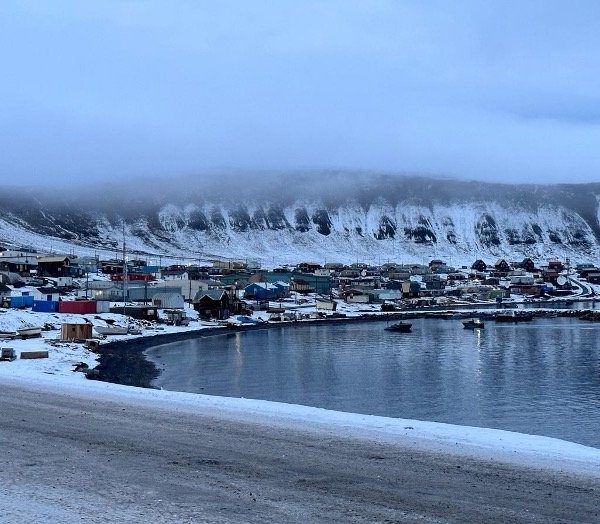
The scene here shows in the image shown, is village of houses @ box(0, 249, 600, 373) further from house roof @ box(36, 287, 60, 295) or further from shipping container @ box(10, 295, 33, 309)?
house roof @ box(36, 287, 60, 295)

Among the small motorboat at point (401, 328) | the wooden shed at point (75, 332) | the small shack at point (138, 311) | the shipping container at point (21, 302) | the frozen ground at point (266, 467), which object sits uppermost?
the frozen ground at point (266, 467)

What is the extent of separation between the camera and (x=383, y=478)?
899cm

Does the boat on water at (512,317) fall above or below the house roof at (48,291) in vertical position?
below

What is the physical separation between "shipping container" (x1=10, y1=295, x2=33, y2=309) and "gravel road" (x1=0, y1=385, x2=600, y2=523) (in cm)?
5324

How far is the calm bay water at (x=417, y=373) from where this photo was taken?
24.1 metres

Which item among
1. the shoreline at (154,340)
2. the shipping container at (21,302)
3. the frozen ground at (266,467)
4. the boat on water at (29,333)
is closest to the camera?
the frozen ground at (266,467)

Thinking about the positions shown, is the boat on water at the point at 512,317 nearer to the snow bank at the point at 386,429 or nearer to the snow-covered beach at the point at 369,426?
the snow-covered beach at the point at 369,426

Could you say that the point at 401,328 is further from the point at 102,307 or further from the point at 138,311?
the point at 102,307

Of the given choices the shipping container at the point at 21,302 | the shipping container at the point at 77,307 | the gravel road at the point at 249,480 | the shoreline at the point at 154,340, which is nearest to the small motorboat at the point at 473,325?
the shoreline at the point at 154,340

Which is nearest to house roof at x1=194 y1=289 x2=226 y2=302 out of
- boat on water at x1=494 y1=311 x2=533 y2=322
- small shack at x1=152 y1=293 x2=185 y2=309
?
small shack at x1=152 y1=293 x2=185 y2=309

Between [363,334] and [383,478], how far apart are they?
54.0 m

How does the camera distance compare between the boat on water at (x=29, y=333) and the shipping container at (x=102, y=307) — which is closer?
the boat on water at (x=29, y=333)

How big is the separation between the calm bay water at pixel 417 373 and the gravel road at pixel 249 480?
10.7m

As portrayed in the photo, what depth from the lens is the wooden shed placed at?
4033 cm
